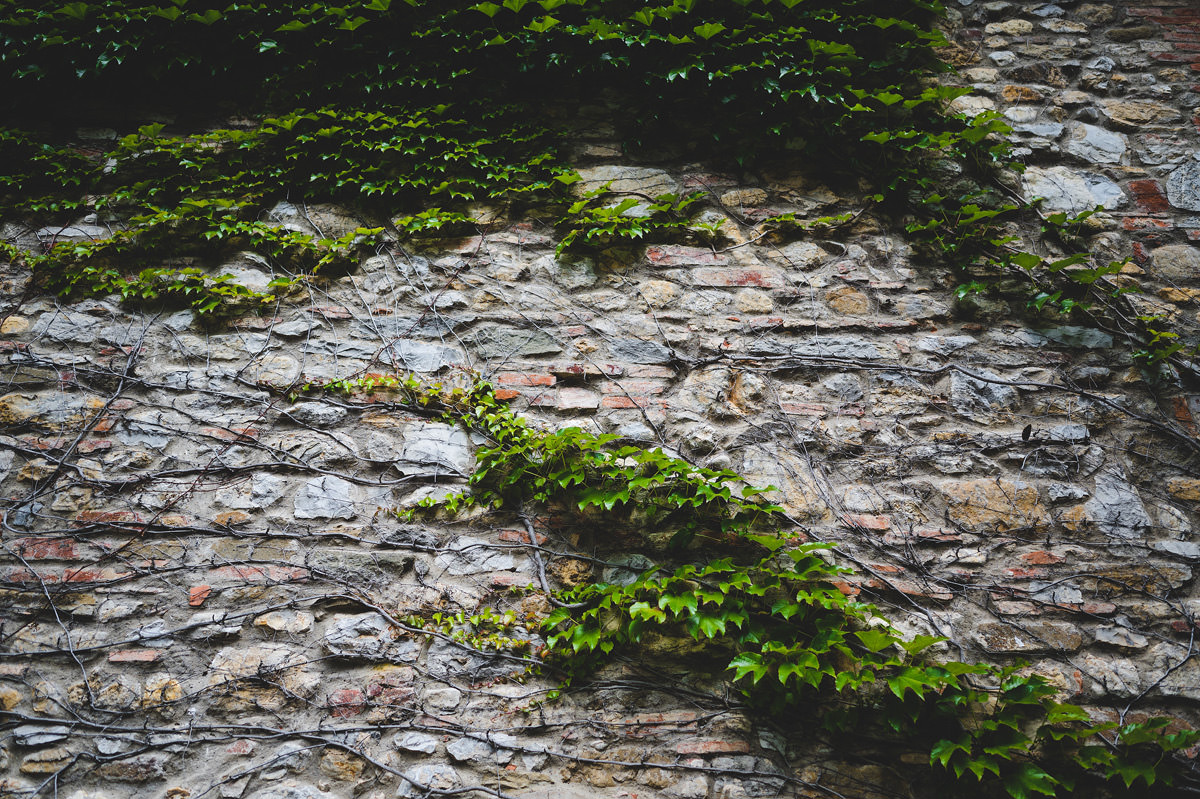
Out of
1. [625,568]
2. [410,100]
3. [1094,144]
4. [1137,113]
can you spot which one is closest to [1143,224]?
[1094,144]

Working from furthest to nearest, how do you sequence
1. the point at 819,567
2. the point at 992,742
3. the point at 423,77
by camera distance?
the point at 423,77 → the point at 819,567 → the point at 992,742

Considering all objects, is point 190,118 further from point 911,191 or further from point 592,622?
point 911,191

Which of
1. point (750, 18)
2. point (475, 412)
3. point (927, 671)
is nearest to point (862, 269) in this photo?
point (750, 18)

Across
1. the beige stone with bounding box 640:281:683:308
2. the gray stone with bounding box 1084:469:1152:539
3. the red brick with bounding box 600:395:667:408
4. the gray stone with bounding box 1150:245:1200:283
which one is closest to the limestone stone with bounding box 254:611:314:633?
the red brick with bounding box 600:395:667:408

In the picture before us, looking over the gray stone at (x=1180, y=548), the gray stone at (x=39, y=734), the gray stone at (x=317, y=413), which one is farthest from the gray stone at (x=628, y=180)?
the gray stone at (x=39, y=734)

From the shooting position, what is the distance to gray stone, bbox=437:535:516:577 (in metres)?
2.15

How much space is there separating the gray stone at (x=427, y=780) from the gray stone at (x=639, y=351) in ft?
5.16

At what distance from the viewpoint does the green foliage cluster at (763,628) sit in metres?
1.86

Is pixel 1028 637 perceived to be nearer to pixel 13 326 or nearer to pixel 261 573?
pixel 261 573

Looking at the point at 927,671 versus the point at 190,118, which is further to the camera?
the point at 190,118

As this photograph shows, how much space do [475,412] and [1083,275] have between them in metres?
2.52

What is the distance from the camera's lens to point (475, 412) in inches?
92.4

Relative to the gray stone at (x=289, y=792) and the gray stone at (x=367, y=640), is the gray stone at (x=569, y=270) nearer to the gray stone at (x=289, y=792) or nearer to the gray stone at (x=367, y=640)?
the gray stone at (x=367, y=640)

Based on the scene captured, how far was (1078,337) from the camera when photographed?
7.95 feet
